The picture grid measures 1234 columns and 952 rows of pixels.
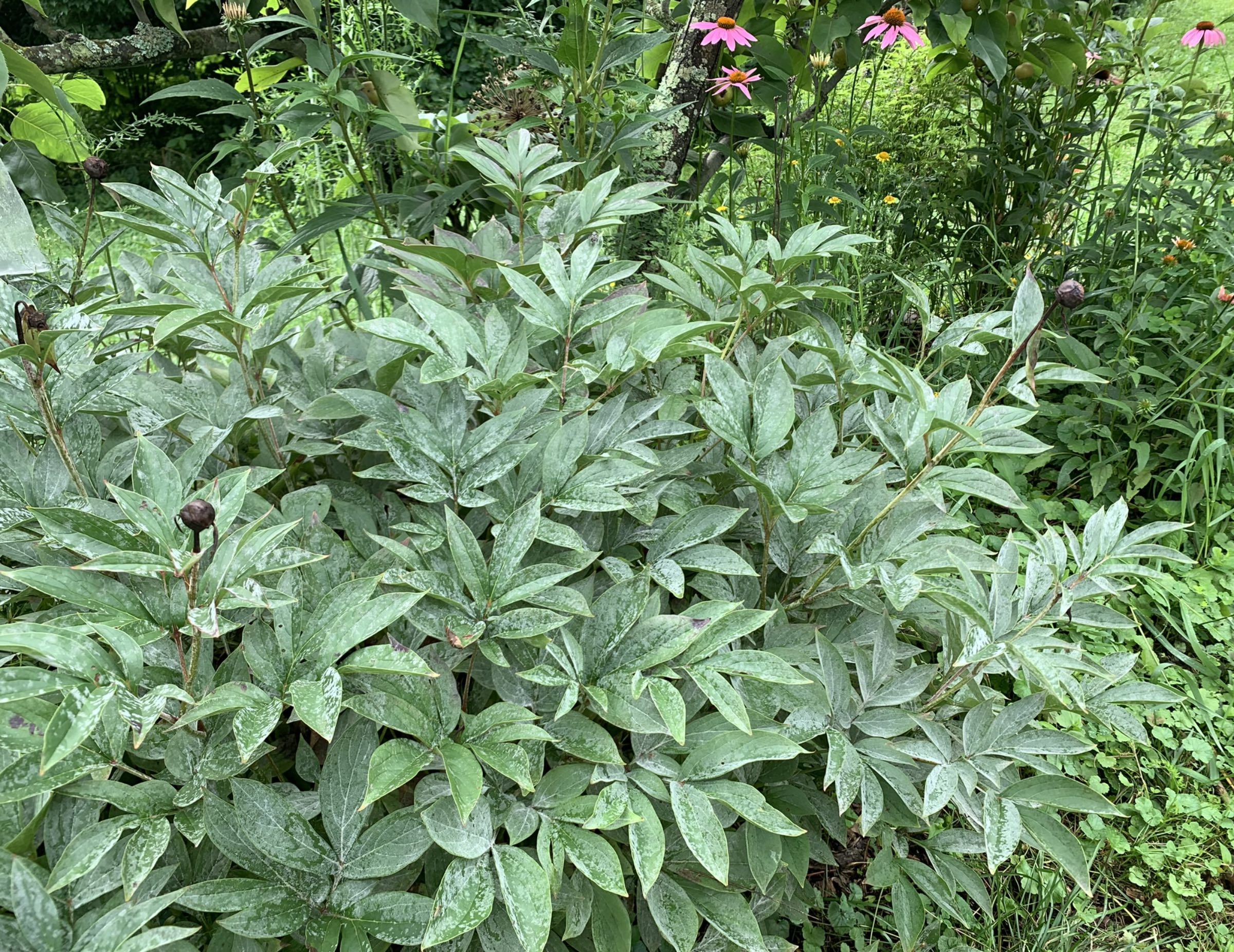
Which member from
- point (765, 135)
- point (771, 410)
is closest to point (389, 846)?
point (771, 410)

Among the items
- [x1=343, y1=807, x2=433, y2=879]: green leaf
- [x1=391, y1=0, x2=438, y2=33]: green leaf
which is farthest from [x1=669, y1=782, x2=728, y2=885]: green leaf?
[x1=391, y1=0, x2=438, y2=33]: green leaf

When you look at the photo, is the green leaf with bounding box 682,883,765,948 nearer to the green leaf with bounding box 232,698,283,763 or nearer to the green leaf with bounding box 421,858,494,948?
the green leaf with bounding box 421,858,494,948

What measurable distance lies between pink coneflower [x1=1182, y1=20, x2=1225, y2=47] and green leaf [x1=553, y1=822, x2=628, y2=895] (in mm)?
2913

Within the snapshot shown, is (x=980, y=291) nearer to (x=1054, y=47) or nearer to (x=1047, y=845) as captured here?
(x=1054, y=47)

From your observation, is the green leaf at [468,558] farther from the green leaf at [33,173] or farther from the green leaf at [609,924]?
the green leaf at [33,173]

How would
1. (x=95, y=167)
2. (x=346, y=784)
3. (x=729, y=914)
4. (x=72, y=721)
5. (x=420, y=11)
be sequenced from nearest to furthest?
1. (x=72, y=721)
2. (x=346, y=784)
3. (x=729, y=914)
4. (x=95, y=167)
5. (x=420, y=11)

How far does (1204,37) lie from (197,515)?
10.2 feet

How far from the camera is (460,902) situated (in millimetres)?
728

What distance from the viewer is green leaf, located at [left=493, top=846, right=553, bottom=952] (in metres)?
0.71

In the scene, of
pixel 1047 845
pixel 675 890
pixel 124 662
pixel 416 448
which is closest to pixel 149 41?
pixel 416 448

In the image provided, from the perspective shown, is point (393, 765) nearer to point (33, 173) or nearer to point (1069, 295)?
point (1069, 295)

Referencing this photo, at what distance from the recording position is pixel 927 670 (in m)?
1.02

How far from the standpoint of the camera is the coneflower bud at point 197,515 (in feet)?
2.19

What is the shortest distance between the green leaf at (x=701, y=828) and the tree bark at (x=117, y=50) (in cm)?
171
